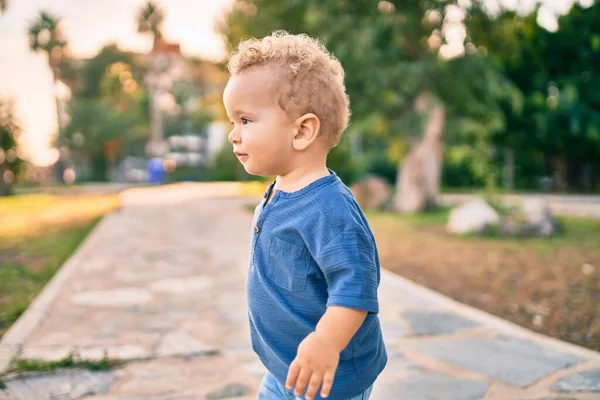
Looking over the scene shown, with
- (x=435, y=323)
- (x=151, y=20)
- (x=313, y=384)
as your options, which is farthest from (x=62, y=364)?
(x=151, y=20)

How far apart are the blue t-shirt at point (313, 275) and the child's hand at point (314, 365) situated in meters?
0.12

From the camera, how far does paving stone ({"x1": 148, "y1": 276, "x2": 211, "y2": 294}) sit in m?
4.80

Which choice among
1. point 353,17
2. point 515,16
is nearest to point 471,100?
point 515,16

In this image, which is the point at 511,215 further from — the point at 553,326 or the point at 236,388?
the point at 236,388

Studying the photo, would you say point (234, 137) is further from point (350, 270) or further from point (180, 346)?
point (180, 346)

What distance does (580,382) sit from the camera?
2.71m

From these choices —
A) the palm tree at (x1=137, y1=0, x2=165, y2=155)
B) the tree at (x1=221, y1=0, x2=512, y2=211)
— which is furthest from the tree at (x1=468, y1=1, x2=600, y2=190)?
the palm tree at (x1=137, y1=0, x2=165, y2=155)

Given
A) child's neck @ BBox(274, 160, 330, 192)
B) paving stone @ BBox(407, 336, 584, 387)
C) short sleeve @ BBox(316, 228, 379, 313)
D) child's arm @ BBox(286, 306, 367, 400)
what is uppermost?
child's neck @ BBox(274, 160, 330, 192)

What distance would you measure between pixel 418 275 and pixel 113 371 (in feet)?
11.5

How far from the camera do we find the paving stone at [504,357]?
2832 mm

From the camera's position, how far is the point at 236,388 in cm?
268

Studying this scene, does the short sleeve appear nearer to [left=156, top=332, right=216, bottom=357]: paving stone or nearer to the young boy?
the young boy

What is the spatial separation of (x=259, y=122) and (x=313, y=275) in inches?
17.8

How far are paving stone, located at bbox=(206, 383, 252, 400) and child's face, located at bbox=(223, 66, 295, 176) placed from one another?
1.43m
